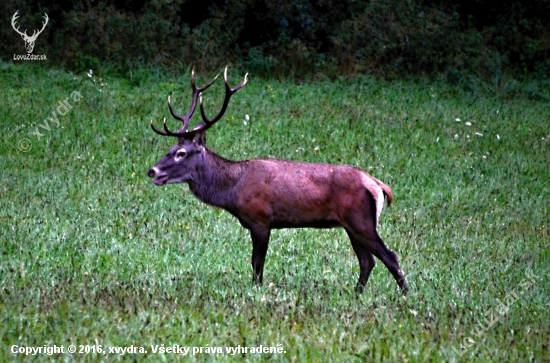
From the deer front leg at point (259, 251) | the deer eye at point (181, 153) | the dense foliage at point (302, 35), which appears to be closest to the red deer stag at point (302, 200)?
the deer front leg at point (259, 251)

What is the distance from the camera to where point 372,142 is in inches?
600

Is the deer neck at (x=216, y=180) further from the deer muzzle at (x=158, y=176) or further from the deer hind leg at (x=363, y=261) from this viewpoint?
the deer hind leg at (x=363, y=261)

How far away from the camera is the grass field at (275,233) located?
6.67m

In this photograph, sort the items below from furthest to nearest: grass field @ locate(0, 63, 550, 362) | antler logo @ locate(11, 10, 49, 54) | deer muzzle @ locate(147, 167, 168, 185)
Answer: antler logo @ locate(11, 10, 49, 54), deer muzzle @ locate(147, 167, 168, 185), grass field @ locate(0, 63, 550, 362)

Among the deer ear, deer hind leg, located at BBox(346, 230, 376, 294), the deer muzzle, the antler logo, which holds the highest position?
the deer ear

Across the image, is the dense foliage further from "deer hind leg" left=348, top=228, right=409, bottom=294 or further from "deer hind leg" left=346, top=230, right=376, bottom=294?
"deer hind leg" left=348, top=228, right=409, bottom=294

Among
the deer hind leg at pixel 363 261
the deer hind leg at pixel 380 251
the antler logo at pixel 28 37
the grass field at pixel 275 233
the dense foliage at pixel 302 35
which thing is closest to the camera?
the grass field at pixel 275 233

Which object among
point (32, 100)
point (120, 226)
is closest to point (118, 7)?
point (32, 100)

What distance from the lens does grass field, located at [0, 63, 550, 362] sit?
6.67 meters

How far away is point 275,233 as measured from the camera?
36.1 ft

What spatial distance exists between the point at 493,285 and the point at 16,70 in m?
11.3

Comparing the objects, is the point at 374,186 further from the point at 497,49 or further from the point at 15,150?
the point at 497,49

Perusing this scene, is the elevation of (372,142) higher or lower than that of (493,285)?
lower

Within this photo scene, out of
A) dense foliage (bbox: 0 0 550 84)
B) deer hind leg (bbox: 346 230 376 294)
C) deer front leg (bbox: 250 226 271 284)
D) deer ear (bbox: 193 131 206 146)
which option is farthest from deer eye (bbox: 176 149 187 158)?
dense foliage (bbox: 0 0 550 84)
